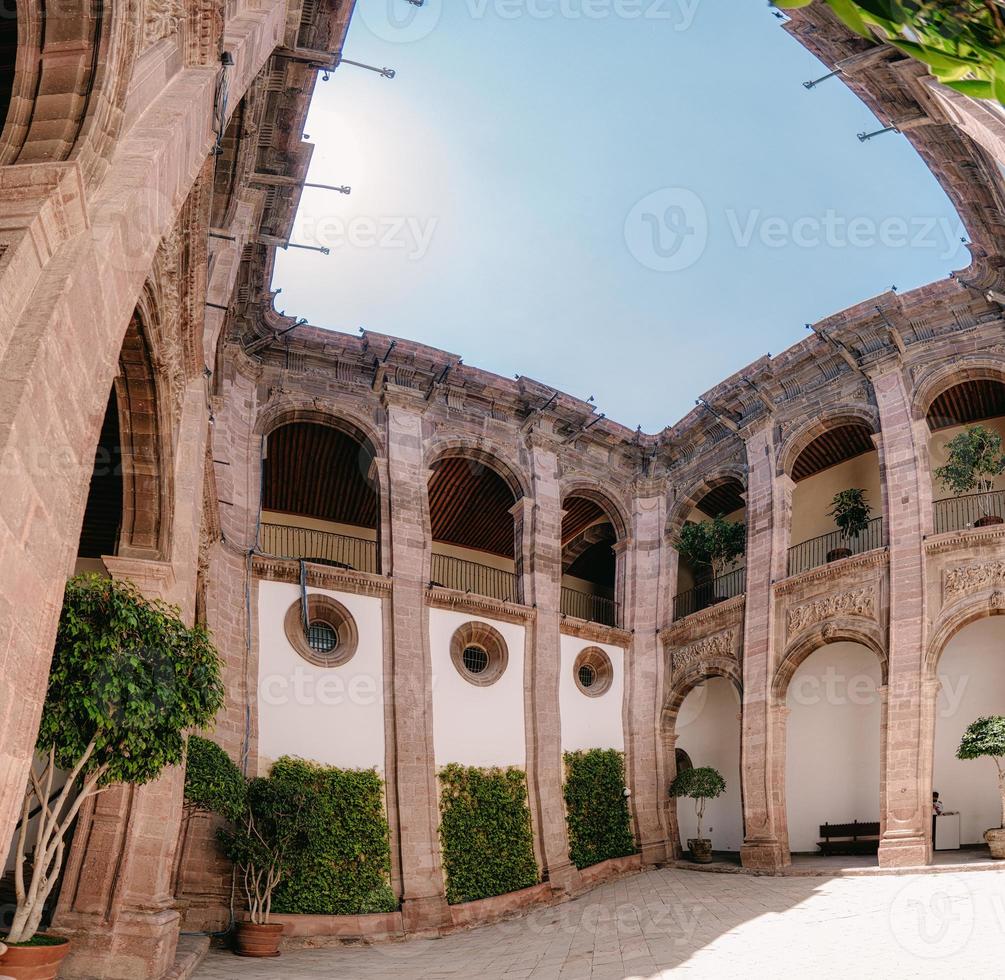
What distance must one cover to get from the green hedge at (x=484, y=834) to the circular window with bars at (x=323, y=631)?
283 centimetres

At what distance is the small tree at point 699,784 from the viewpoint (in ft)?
61.4

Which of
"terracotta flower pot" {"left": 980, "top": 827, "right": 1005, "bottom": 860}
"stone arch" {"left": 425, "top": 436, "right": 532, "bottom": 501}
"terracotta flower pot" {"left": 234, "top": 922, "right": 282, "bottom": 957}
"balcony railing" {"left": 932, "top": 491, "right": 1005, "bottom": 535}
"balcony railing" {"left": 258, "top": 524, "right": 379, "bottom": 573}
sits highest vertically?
"stone arch" {"left": 425, "top": 436, "right": 532, "bottom": 501}

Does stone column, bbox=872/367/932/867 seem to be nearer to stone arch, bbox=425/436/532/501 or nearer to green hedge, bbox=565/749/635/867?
green hedge, bbox=565/749/635/867

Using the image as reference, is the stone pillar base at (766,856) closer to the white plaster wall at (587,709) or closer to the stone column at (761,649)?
the stone column at (761,649)

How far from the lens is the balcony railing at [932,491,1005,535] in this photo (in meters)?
17.6

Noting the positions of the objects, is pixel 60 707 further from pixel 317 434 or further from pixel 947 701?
pixel 947 701

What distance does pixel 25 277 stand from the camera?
15.8 ft

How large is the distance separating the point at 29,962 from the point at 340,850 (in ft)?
31.6

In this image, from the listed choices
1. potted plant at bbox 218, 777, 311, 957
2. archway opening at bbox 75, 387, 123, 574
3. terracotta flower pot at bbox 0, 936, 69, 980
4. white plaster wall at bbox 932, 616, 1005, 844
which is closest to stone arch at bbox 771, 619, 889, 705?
white plaster wall at bbox 932, 616, 1005, 844

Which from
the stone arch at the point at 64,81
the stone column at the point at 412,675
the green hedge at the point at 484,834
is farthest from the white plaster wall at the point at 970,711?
the stone arch at the point at 64,81

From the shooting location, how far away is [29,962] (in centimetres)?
625

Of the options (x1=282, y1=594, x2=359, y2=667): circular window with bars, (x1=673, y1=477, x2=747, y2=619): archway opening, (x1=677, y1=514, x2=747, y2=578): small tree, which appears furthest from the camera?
(x1=673, y1=477, x2=747, y2=619): archway opening

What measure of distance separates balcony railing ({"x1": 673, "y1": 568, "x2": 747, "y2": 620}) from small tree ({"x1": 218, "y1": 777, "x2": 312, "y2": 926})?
32.9 feet

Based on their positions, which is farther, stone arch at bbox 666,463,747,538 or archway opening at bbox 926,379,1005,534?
stone arch at bbox 666,463,747,538
